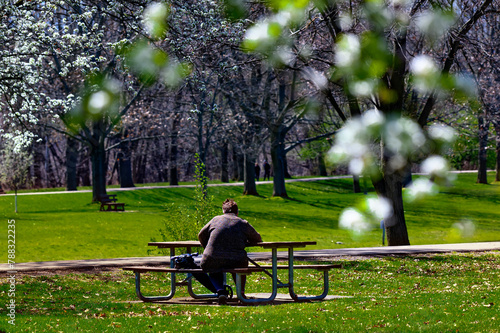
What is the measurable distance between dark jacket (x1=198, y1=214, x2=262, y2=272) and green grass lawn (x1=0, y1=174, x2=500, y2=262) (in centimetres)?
1061

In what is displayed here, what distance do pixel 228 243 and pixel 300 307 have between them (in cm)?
124

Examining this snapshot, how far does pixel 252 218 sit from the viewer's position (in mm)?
33156

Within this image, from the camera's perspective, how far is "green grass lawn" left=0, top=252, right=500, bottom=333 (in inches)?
316

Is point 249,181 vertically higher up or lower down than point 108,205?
higher up

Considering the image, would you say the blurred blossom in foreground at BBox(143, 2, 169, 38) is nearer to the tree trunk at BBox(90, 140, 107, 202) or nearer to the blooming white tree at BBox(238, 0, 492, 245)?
the blooming white tree at BBox(238, 0, 492, 245)

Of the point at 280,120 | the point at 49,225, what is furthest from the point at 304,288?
the point at 280,120

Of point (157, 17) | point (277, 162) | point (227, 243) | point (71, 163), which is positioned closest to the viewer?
point (227, 243)

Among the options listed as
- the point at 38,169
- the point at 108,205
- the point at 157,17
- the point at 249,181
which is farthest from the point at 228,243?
the point at 38,169

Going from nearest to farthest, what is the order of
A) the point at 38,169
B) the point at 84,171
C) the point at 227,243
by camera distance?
the point at 227,243, the point at 38,169, the point at 84,171

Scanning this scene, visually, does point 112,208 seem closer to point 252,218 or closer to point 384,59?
point 252,218

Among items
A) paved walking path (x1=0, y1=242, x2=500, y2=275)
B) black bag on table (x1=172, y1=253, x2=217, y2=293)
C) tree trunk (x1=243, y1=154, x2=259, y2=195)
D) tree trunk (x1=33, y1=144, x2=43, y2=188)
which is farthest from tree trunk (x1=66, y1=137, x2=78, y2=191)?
black bag on table (x1=172, y1=253, x2=217, y2=293)

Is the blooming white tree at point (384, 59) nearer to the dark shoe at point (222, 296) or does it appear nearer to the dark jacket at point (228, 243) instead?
the dark jacket at point (228, 243)

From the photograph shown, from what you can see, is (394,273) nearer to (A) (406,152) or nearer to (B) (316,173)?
(A) (406,152)

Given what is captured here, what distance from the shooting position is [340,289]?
42.4 feet
